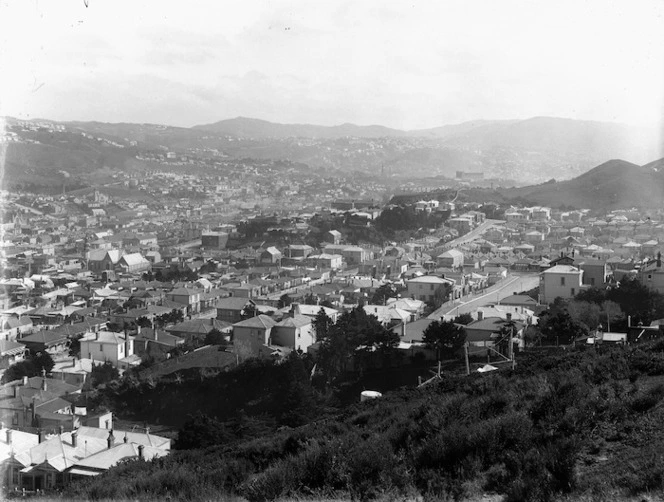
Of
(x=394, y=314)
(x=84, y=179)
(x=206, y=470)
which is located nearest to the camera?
(x=206, y=470)

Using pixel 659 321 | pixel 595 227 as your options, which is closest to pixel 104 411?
pixel 659 321

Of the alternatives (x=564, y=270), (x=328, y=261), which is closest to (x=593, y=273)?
(x=564, y=270)

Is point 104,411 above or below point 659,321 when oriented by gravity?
below

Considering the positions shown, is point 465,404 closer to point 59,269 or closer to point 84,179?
point 59,269

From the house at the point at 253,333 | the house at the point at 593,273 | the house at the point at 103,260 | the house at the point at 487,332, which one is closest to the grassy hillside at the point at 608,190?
the house at the point at 593,273

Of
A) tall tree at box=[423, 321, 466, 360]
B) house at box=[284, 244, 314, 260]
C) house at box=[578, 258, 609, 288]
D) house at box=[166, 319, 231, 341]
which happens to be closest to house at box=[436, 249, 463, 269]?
house at box=[284, 244, 314, 260]
